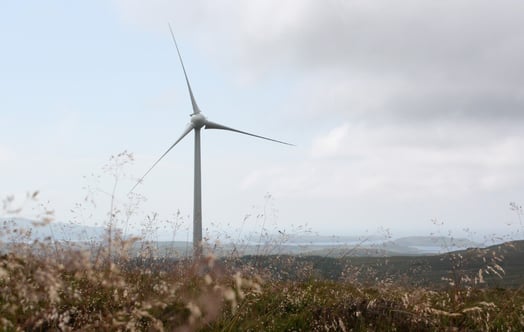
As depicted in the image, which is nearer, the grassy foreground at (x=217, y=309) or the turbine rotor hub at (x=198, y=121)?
the grassy foreground at (x=217, y=309)

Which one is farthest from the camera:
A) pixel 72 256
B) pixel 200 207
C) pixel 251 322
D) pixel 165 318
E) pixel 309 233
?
pixel 200 207

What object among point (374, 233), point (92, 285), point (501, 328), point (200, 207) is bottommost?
point (501, 328)

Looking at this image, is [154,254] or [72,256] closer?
[72,256]

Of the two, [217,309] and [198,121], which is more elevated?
[198,121]

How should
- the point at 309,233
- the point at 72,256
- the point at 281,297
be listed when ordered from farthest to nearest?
the point at 309,233 < the point at 281,297 < the point at 72,256

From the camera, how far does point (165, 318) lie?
14.2 feet

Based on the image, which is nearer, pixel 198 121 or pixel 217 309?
pixel 217 309

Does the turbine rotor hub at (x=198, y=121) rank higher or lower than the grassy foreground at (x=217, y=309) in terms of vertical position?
higher

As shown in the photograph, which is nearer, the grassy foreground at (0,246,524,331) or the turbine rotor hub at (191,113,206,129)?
the grassy foreground at (0,246,524,331)

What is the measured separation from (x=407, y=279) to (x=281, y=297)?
13.4 ft

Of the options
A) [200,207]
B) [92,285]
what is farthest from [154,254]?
[200,207]

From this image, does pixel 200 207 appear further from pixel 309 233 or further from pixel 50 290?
pixel 50 290

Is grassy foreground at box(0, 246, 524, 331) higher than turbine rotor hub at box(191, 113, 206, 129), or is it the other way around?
turbine rotor hub at box(191, 113, 206, 129)

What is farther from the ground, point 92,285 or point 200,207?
point 200,207
